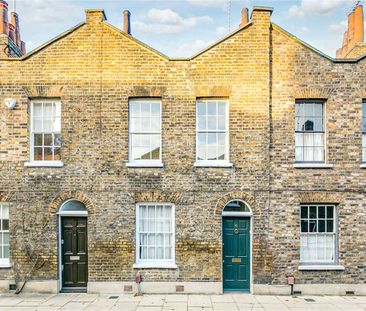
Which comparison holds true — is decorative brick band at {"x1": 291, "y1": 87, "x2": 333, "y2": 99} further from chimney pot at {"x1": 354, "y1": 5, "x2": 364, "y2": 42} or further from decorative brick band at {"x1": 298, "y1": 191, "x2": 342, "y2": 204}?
chimney pot at {"x1": 354, "y1": 5, "x2": 364, "y2": 42}

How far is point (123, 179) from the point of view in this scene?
1015 centimetres

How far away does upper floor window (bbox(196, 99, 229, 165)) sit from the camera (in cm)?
1037

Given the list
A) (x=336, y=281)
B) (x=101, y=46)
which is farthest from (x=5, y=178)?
(x=336, y=281)

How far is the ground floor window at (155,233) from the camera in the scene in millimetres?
10227

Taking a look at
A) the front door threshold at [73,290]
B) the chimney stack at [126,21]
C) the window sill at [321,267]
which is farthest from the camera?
the chimney stack at [126,21]

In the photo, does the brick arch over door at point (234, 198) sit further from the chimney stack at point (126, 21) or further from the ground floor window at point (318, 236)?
the chimney stack at point (126, 21)

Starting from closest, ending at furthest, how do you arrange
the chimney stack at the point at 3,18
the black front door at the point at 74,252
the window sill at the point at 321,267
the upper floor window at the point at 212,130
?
the window sill at the point at 321,267 < the black front door at the point at 74,252 < the upper floor window at the point at 212,130 < the chimney stack at the point at 3,18

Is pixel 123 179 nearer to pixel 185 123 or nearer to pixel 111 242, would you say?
pixel 111 242

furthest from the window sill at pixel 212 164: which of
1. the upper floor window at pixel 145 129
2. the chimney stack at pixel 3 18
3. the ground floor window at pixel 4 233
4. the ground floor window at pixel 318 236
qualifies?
the chimney stack at pixel 3 18

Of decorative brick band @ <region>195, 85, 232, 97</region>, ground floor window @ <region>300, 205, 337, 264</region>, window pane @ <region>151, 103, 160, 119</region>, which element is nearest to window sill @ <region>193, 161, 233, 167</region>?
window pane @ <region>151, 103, 160, 119</region>

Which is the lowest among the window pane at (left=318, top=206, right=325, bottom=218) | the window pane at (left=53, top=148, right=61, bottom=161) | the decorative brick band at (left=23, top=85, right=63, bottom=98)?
the window pane at (left=318, top=206, right=325, bottom=218)

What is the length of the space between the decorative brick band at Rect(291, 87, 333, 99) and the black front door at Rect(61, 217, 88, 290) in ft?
26.7

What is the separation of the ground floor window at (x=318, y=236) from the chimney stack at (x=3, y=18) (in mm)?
13120

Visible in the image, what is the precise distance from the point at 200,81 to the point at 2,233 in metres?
8.27
